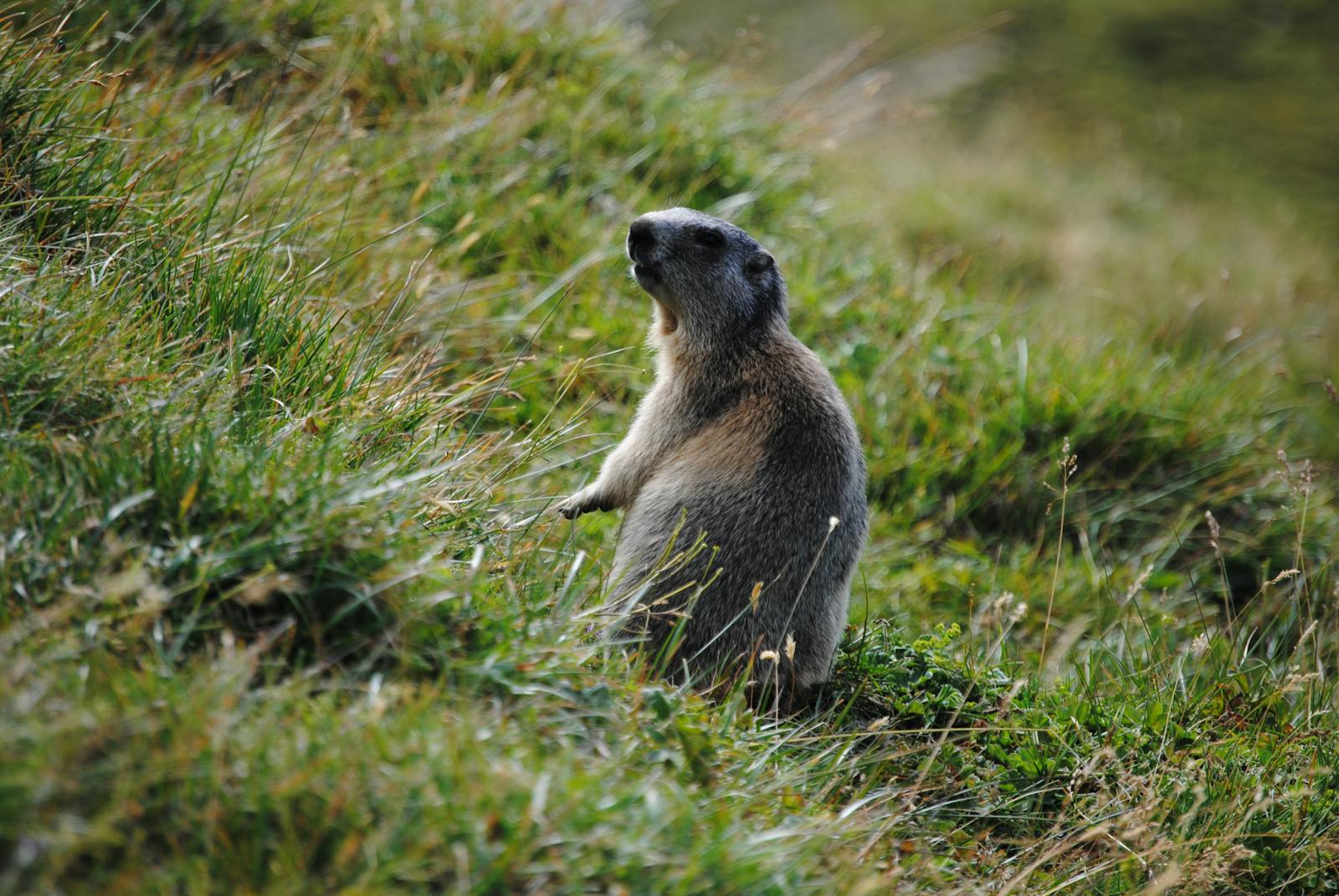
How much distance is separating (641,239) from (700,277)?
304mm

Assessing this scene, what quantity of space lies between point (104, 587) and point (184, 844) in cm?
61

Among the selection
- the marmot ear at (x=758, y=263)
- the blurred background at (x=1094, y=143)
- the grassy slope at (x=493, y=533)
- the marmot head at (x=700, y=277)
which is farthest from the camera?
the blurred background at (x=1094, y=143)

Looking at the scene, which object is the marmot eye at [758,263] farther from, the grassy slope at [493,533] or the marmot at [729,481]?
the grassy slope at [493,533]

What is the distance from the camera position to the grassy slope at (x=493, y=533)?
2264 mm

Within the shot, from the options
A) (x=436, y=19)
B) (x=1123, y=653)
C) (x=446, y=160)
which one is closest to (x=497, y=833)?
(x=1123, y=653)

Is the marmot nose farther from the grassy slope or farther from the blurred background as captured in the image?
the blurred background

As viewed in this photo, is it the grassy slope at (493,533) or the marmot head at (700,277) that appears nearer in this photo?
the grassy slope at (493,533)

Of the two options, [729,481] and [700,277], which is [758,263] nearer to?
[700,277]

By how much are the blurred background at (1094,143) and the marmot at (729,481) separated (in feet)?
8.98

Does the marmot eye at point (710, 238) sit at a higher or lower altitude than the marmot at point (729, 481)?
higher

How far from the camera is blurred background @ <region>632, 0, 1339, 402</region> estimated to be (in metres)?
8.20

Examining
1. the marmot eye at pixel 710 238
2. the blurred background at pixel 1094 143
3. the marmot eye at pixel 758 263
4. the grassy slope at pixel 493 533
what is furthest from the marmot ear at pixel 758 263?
the blurred background at pixel 1094 143

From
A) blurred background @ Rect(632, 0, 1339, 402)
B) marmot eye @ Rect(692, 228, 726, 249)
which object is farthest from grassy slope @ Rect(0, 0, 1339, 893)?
blurred background @ Rect(632, 0, 1339, 402)

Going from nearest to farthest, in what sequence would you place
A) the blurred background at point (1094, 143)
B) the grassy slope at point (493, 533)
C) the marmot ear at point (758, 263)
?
the grassy slope at point (493, 533) → the marmot ear at point (758, 263) → the blurred background at point (1094, 143)
